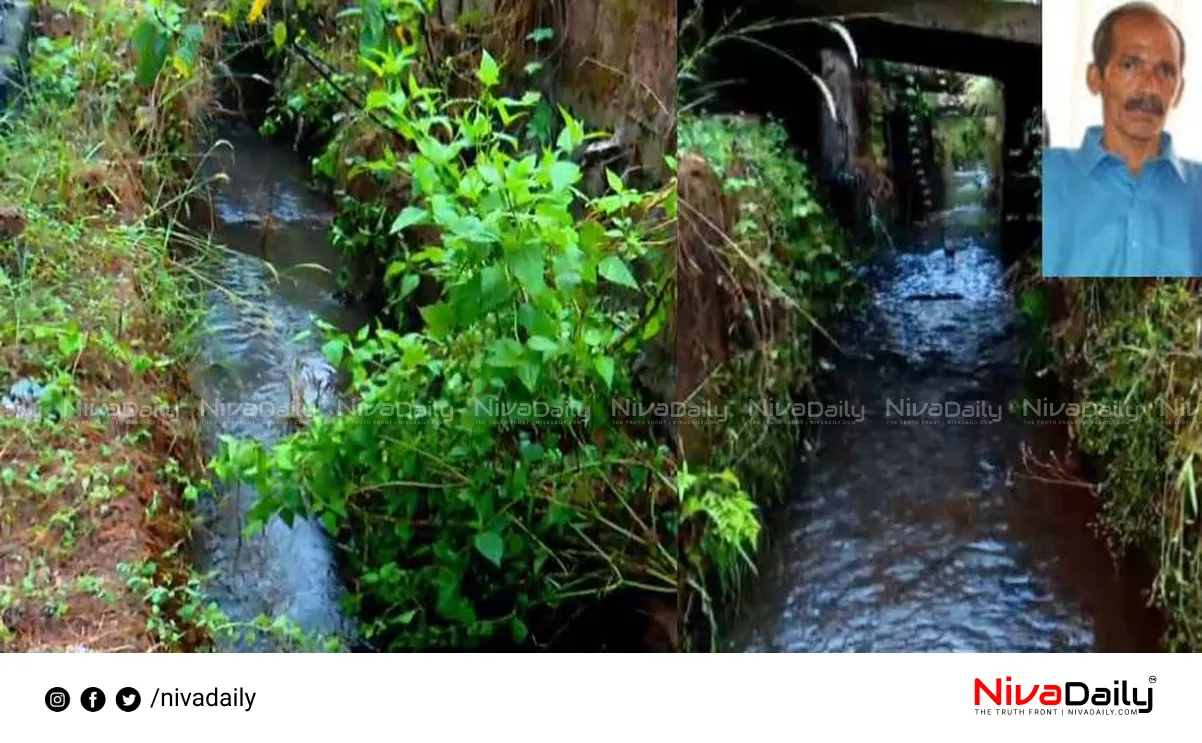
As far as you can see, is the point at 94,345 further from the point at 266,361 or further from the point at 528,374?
the point at 528,374

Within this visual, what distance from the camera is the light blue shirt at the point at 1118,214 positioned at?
1313 millimetres

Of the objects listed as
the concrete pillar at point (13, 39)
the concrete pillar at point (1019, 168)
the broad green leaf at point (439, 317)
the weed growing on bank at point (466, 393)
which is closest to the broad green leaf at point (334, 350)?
the weed growing on bank at point (466, 393)

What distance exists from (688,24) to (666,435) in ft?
1.58

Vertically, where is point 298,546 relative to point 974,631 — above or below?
above

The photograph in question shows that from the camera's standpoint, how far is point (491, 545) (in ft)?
4.47

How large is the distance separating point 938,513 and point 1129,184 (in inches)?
17.0

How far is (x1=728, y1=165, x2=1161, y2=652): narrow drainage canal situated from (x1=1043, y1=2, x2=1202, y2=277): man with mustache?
0.09 meters
